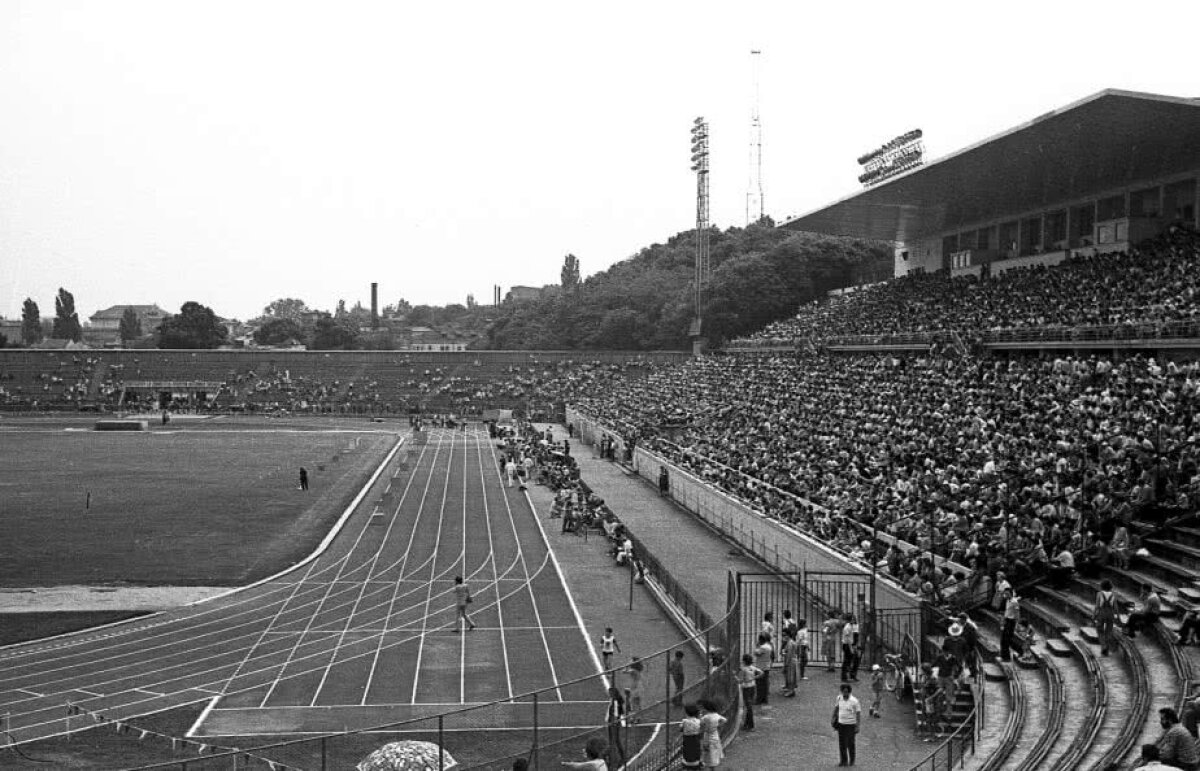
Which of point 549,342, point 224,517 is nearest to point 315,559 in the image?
point 224,517

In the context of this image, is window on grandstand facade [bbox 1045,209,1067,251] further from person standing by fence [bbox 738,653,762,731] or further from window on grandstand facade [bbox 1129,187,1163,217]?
person standing by fence [bbox 738,653,762,731]

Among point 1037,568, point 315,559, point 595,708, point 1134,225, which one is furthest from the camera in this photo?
point 1134,225

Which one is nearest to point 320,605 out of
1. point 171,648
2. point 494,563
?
point 171,648

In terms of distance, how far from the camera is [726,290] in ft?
343

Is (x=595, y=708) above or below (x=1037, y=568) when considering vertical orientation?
below

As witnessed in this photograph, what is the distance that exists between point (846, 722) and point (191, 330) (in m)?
154

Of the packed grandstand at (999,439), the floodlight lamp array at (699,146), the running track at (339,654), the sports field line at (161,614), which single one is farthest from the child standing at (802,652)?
Answer: the floodlight lamp array at (699,146)

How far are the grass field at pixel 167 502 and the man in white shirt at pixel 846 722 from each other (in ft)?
68.3

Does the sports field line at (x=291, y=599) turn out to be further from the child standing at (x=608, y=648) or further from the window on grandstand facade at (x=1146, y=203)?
the window on grandstand facade at (x=1146, y=203)

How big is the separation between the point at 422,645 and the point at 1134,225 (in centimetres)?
3302

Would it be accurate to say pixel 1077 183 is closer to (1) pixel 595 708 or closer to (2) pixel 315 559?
(2) pixel 315 559

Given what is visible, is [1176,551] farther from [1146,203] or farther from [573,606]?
[1146,203]

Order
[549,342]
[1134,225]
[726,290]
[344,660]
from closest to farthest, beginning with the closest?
[344,660]
[1134,225]
[726,290]
[549,342]

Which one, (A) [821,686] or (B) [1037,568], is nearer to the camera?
(A) [821,686]
